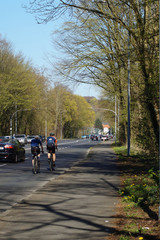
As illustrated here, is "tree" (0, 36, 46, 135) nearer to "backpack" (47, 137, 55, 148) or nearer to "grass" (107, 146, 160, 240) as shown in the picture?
"backpack" (47, 137, 55, 148)

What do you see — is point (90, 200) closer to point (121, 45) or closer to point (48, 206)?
point (48, 206)

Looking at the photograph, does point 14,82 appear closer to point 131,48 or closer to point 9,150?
point 9,150

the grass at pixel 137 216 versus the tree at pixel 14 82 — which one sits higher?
the tree at pixel 14 82

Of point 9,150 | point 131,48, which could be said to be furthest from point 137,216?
point 9,150

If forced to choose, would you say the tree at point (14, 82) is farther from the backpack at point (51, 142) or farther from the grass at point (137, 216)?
the grass at point (137, 216)

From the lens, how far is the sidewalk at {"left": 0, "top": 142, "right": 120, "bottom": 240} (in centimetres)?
669

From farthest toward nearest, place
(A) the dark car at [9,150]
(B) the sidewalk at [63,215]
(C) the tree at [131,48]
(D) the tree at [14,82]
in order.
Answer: (D) the tree at [14,82], (A) the dark car at [9,150], (C) the tree at [131,48], (B) the sidewalk at [63,215]

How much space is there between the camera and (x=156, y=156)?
22016 millimetres

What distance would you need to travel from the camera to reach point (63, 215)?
823cm

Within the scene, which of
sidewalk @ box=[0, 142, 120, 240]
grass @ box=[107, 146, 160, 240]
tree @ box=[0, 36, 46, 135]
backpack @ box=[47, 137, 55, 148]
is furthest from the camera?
tree @ box=[0, 36, 46, 135]

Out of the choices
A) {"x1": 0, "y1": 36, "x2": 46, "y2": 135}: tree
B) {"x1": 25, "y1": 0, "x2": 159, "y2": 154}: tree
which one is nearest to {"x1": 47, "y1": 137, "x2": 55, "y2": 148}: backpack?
{"x1": 25, "y1": 0, "x2": 159, "y2": 154}: tree

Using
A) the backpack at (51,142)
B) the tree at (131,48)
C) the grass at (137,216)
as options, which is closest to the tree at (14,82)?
the tree at (131,48)

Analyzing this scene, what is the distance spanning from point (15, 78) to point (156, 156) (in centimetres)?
4243

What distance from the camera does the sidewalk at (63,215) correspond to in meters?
6.69
